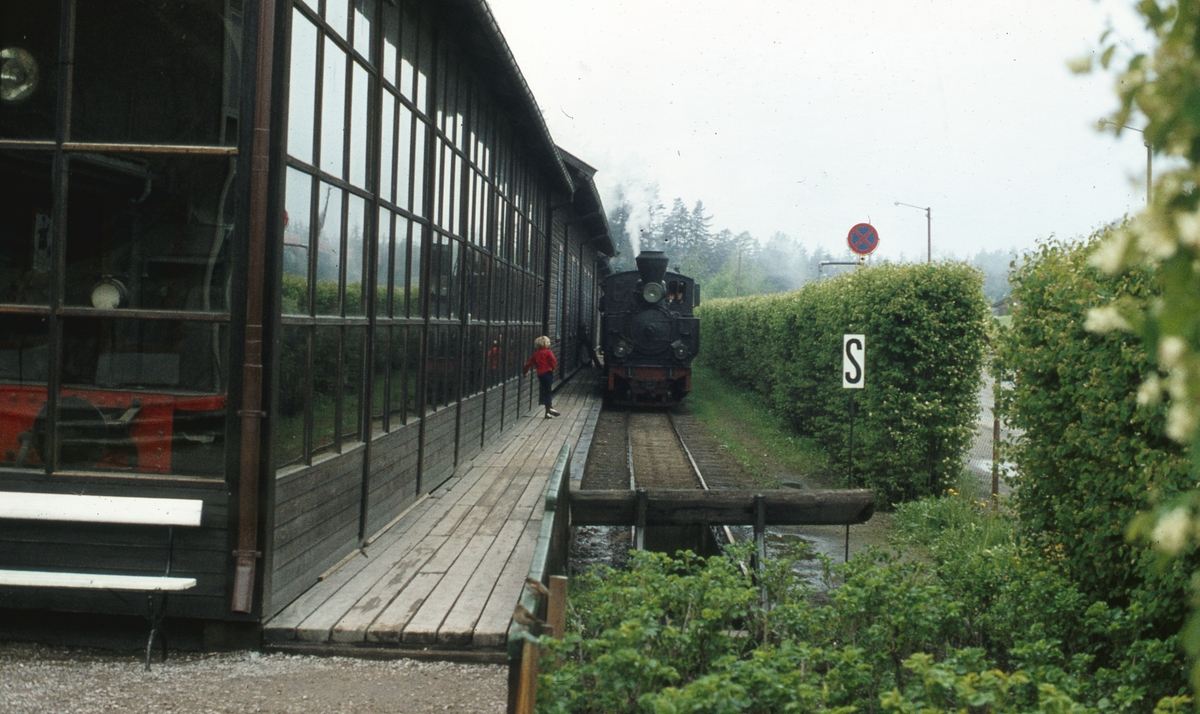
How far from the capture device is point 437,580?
6.61 meters

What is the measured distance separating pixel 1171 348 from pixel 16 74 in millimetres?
6038

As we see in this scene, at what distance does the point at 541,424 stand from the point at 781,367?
5.68 metres

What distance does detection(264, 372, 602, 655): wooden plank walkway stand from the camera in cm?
550

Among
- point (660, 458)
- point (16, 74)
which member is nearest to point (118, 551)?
point (16, 74)

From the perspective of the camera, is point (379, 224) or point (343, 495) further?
point (379, 224)

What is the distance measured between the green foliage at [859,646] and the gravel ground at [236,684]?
690 millimetres

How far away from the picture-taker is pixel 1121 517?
16.8 feet

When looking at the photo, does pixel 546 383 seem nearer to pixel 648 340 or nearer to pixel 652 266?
pixel 648 340

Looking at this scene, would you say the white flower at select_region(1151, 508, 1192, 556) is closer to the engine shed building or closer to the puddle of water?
the engine shed building

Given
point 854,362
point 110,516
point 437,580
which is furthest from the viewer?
point 854,362

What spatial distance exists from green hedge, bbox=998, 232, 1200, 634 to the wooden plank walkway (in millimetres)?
3303

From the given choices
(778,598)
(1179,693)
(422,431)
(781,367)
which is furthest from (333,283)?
(781,367)

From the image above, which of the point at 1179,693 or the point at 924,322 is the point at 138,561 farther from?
the point at 924,322

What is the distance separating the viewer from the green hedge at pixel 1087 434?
4.70m
